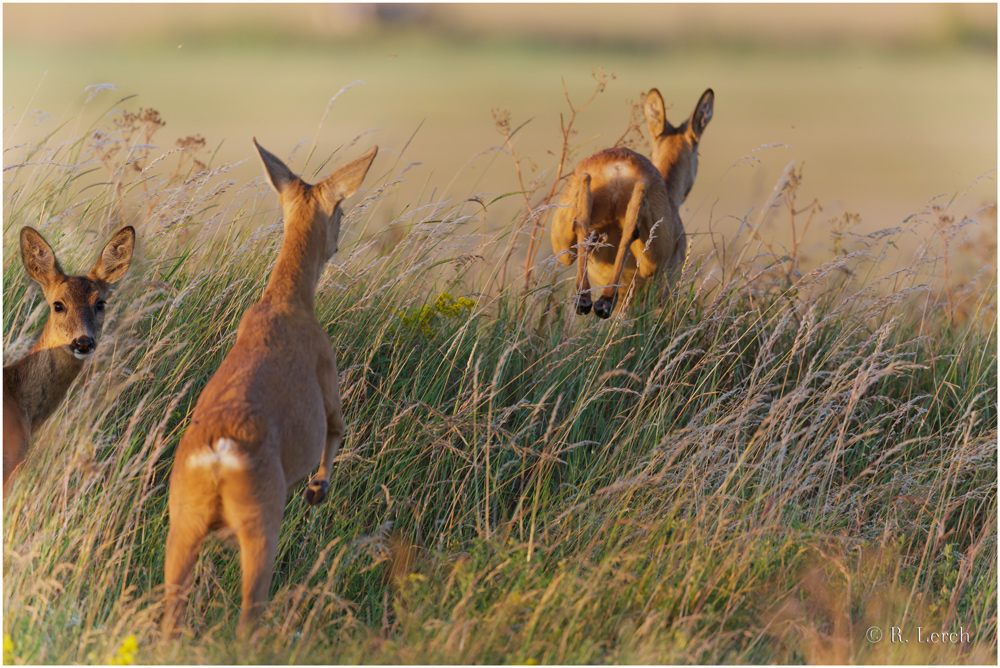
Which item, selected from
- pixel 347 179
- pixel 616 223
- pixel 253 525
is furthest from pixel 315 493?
pixel 616 223

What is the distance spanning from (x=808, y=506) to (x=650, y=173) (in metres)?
2.34

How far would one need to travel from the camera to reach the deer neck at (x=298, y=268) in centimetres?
345

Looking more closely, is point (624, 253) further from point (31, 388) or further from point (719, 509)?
point (31, 388)

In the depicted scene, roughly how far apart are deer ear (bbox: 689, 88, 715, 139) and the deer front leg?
4.25 meters

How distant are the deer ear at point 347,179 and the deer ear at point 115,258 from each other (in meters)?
1.09

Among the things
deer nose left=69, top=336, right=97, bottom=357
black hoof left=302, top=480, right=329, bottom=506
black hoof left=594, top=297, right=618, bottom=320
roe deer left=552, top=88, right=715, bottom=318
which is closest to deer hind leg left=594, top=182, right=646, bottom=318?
roe deer left=552, top=88, right=715, bottom=318

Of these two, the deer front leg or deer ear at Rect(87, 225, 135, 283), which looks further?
deer ear at Rect(87, 225, 135, 283)

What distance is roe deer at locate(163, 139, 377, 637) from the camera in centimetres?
293

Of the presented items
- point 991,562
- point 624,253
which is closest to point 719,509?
point 991,562

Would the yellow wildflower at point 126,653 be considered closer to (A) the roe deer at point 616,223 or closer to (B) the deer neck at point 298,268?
(B) the deer neck at point 298,268

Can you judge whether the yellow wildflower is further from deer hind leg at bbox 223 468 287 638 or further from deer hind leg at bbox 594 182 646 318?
deer hind leg at bbox 594 182 646 318

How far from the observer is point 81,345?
3797 mm

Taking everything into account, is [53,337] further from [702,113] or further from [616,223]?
[702,113]

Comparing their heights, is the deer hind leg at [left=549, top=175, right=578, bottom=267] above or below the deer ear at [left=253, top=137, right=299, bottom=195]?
below
